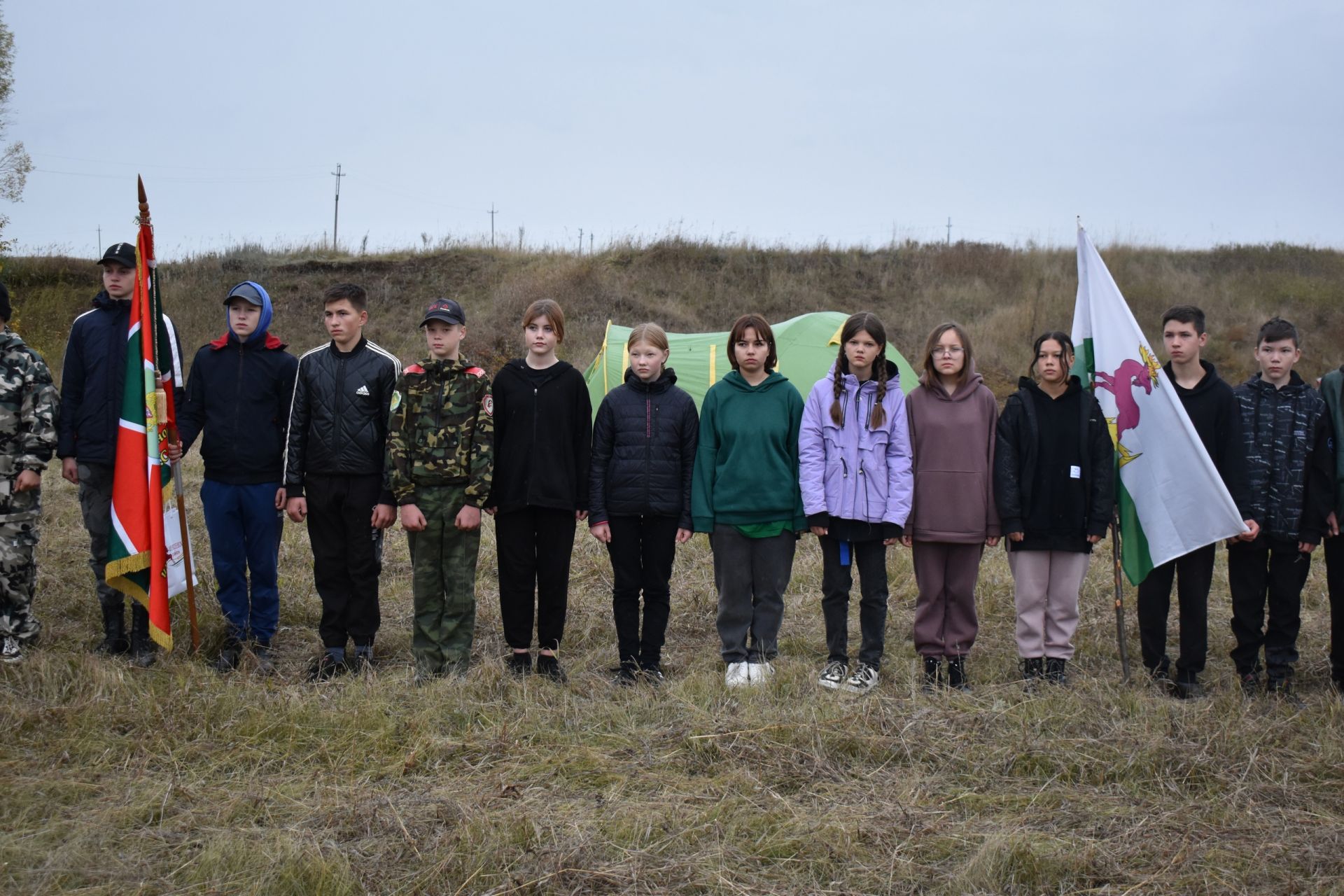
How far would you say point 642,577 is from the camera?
457 centimetres

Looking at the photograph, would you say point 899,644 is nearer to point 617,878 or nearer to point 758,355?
point 758,355

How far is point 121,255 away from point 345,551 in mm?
1741

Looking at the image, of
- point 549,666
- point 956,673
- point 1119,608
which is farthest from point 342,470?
point 1119,608

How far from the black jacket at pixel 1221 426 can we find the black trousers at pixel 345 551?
3.68 meters

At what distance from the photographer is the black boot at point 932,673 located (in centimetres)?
431

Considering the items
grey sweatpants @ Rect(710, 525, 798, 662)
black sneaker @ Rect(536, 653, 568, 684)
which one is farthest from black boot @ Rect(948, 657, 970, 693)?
black sneaker @ Rect(536, 653, 568, 684)

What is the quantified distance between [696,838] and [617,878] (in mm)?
328

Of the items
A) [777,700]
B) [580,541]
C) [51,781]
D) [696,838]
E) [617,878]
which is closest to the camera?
[617,878]

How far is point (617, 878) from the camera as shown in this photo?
106 inches

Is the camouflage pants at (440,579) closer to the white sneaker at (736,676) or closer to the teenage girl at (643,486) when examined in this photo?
the teenage girl at (643,486)

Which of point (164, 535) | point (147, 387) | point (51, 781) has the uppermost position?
point (147, 387)

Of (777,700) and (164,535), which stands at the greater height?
(164,535)

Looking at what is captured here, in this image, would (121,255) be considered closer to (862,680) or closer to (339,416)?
(339,416)

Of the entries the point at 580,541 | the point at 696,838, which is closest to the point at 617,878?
the point at 696,838
